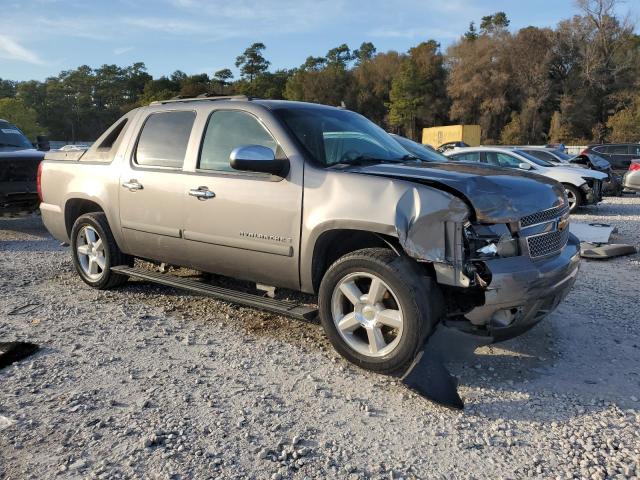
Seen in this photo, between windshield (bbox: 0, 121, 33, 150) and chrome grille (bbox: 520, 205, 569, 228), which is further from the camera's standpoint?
windshield (bbox: 0, 121, 33, 150)

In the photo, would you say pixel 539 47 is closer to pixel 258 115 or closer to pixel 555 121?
pixel 555 121

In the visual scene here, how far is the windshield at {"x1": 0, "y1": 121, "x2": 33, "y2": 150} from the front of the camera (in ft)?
34.7

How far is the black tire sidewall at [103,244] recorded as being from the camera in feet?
17.5

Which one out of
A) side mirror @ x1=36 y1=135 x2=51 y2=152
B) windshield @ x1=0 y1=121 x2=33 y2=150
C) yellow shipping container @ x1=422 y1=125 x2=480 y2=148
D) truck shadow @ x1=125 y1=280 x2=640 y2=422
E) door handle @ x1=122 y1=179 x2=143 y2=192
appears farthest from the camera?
yellow shipping container @ x1=422 y1=125 x2=480 y2=148

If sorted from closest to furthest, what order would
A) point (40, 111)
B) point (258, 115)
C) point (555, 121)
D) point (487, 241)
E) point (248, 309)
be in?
1. point (487, 241)
2. point (258, 115)
3. point (248, 309)
4. point (555, 121)
5. point (40, 111)

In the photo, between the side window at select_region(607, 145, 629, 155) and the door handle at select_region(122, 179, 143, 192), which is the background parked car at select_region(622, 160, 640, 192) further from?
the door handle at select_region(122, 179, 143, 192)

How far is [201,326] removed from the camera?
15.0ft

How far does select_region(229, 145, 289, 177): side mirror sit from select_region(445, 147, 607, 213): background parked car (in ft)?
30.1

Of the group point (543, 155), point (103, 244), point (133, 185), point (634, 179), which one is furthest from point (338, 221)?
point (543, 155)

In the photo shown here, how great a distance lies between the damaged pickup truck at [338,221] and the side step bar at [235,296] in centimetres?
2

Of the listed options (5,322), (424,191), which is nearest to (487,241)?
(424,191)

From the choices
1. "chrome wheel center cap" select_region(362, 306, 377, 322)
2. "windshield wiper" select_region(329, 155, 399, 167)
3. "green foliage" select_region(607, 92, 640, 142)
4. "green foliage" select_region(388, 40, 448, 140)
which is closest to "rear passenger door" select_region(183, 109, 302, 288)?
"windshield wiper" select_region(329, 155, 399, 167)

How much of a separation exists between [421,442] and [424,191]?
1.47 m

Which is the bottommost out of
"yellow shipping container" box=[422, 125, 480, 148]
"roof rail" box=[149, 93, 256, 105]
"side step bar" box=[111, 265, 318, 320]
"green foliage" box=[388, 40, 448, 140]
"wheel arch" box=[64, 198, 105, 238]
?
"side step bar" box=[111, 265, 318, 320]
